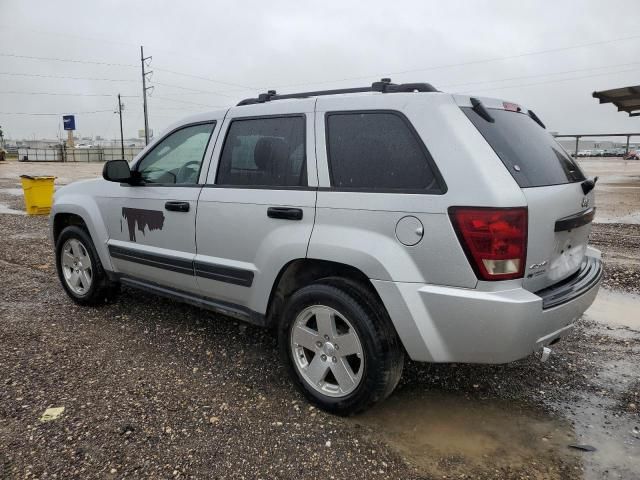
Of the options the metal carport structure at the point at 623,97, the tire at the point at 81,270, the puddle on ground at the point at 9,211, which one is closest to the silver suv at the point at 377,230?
the tire at the point at 81,270

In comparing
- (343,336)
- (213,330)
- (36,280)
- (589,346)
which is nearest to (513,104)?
(343,336)

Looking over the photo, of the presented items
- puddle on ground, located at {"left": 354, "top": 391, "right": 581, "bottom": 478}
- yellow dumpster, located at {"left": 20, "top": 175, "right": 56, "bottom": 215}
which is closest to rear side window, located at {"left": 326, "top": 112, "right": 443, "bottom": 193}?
puddle on ground, located at {"left": 354, "top": 391, "right": 581, "bottom": 478}

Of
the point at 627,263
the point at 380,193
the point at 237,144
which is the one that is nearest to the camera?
the point at 380,193

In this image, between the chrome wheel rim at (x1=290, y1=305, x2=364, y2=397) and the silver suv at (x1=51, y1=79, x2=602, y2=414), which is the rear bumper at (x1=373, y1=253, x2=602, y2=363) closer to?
the silver suv at (x1=51, y1=79, x2=602, y2=414)

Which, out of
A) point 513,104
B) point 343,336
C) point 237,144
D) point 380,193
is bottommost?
point 343,336

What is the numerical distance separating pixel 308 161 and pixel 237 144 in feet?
2.30

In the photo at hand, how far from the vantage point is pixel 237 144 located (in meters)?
3.49

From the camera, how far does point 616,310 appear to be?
479 cm

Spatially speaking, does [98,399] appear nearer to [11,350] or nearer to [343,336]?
[11,350]

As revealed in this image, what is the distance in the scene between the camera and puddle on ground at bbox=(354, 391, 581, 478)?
100 inches

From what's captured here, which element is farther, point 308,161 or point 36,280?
point 36,280

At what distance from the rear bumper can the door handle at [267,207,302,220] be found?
65 centimetres

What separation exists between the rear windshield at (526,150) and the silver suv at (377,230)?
1 cm

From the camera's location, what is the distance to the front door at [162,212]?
3.65 meters
